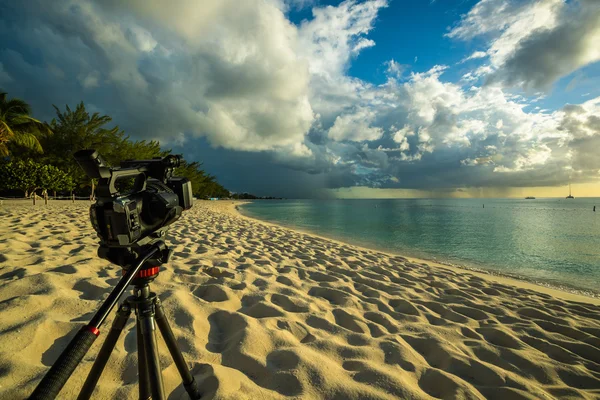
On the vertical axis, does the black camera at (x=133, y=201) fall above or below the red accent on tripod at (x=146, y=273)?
above

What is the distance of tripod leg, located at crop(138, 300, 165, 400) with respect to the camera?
1169 mm

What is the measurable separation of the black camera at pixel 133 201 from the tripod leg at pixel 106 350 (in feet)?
0.74

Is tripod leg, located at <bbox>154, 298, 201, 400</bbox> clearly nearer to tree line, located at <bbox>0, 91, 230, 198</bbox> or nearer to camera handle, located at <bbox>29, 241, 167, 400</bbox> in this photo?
camera handle, located at <bbox>29, 241, 167, 400</bbox>

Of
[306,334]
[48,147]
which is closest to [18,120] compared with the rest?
[48,147]

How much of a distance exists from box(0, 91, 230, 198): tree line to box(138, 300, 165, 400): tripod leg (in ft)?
77.0

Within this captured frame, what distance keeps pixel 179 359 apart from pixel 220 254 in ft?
13.3

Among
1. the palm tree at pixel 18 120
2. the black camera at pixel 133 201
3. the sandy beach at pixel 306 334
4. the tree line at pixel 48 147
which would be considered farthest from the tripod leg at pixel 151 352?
the palm tree at pixel 18 120

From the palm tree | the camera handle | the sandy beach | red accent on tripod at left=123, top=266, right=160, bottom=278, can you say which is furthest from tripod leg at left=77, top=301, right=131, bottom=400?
the palm tree

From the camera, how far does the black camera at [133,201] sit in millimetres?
1053

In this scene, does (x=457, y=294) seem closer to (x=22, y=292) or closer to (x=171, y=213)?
(x=171, y=213)

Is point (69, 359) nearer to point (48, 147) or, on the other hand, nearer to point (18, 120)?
point (18, 120)

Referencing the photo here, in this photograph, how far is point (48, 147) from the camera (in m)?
30.4

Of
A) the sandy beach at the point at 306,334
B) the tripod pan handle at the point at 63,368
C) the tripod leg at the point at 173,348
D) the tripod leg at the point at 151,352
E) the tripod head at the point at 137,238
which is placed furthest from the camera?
the sandy beach at the point at 306,334

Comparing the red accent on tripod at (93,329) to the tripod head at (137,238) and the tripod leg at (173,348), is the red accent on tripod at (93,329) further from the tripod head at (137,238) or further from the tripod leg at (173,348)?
the tripod leg at (173,348)
